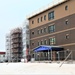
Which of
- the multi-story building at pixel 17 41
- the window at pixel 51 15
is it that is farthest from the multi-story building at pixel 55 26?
the multi-story building at pixel 17 41

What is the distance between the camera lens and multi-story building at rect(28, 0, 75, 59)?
4991 cm

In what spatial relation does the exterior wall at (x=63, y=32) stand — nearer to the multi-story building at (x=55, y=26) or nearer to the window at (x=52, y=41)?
the multi-story building at (x=55, y=26)

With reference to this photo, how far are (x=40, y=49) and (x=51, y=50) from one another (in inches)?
153

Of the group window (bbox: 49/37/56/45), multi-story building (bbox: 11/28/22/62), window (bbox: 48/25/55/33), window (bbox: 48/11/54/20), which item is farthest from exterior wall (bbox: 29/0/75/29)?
multi-story building (bbox: 11/28/22/62)

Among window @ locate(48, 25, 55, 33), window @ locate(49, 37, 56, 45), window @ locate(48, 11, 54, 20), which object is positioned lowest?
window @ locate(49, 37, 56, 45)

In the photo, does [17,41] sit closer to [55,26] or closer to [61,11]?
[55,26]

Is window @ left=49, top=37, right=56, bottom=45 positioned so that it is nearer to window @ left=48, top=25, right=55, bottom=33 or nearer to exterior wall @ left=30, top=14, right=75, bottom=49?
exterior wall @ left=30, top=14, right=75, bottom=49

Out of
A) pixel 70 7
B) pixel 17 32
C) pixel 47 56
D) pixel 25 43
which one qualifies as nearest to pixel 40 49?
pixel 47 56

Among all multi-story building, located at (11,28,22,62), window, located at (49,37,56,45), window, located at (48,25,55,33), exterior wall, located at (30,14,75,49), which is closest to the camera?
exterior wall, located at (30,14,75,49)

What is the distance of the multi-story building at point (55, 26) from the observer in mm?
49906

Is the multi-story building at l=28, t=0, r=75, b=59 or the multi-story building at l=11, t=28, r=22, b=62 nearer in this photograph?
the multi-story building at l=28, t=0, r=75, b=59

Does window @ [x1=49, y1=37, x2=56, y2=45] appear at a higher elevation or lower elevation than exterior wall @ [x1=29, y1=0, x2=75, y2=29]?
lower

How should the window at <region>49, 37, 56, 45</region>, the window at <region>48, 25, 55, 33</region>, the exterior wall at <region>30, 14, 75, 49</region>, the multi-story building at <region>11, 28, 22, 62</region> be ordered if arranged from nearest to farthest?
the exterior wall at <region>30, 14, 75, 49</region> → the window at <region>49, 37, 56, 45</region> → the window at <region>48, 25, 55, 33</region> → the multi-story building at <region>11, 28, 22, 62</region>

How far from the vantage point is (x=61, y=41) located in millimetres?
52594
